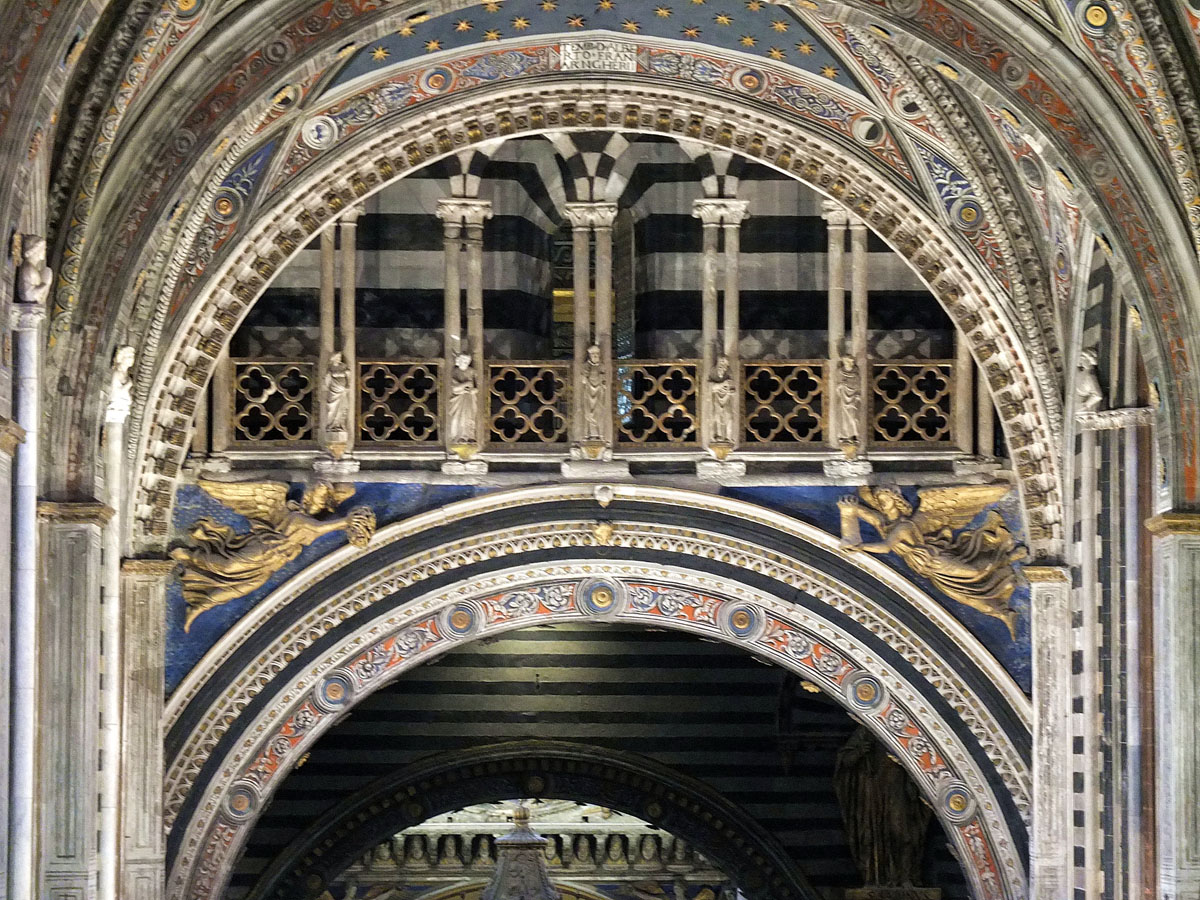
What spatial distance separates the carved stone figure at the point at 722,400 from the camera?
20.4 m

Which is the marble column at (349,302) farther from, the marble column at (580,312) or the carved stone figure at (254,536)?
the marble column at (580,312)

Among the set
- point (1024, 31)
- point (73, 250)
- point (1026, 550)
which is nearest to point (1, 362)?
point (73, 250)

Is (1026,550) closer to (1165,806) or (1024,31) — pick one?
(1165,806)

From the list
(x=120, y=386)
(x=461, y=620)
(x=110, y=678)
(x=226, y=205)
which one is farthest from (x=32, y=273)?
(x=461, y=620)

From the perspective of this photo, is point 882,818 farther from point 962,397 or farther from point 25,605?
point 25,605

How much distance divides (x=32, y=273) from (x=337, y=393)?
242 inches

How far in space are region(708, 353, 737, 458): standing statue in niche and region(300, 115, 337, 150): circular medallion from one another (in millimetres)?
2947

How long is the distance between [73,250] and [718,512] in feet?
19.3

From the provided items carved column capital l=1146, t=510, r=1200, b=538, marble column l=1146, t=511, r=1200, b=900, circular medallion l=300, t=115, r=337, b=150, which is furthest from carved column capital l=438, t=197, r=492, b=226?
carved column capital l=1146, t=510, r=1200, b=538

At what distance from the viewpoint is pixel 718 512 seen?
2052 centimetres

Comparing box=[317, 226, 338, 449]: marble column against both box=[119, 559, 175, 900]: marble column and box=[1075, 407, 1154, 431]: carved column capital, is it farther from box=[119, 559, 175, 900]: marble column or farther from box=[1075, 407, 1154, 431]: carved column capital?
box=[1075, 407, 1154, 431]: carved column capital

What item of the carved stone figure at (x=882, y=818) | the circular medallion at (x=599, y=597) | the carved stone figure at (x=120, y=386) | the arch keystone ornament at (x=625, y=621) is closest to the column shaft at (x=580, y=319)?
the arch keystone ornament at (x=625, y=621)

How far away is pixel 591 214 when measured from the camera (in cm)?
2053

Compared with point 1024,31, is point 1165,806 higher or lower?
lower
